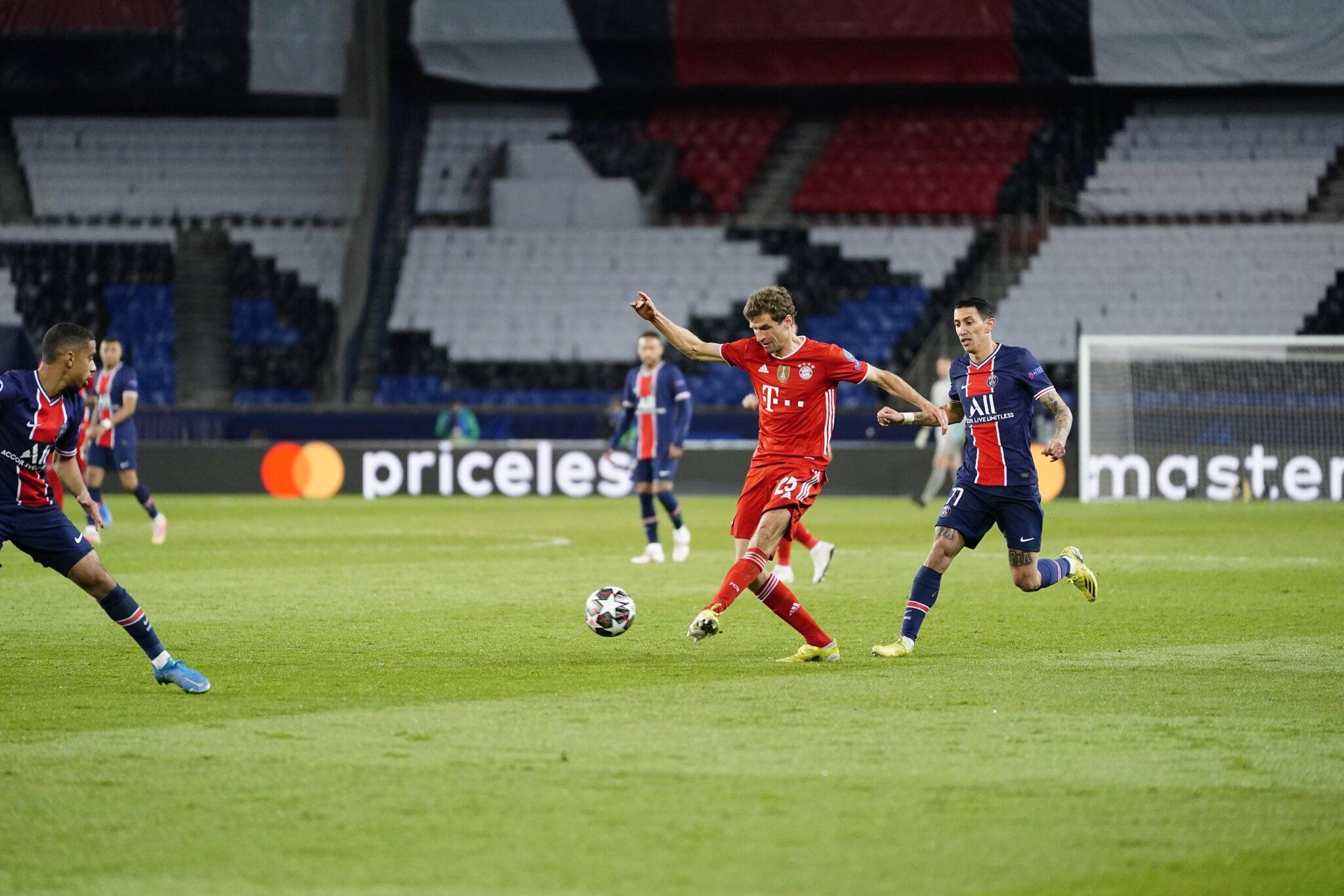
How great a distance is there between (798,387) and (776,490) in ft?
1.83

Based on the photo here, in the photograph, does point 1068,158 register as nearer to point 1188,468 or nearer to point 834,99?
point 834,99

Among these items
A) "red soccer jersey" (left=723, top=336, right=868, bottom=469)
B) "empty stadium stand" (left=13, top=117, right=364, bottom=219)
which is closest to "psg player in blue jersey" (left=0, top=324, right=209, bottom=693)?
"red soccer jersey" (left=723, top=336, right=868, bottom=469)

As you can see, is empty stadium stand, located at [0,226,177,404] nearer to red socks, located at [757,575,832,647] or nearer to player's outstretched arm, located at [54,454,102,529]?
player's outstretched arm, located at [54,454,102,529]

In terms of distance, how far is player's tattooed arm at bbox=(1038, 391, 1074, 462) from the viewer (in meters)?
Answer: 8.80

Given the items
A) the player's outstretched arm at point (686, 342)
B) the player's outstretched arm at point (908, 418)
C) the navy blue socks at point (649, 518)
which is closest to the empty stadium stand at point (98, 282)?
the navy blue socks at point (649, 518)

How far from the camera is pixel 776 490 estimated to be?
8664 mm

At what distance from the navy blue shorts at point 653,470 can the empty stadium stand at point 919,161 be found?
20822 millimetres

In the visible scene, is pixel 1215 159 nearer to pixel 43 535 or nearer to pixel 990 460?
pixel 990 460

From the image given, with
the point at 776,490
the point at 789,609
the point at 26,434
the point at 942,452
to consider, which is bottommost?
the point at 942,452

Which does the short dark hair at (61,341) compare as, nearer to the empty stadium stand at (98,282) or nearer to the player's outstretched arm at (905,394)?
the player's outstretched arm at (905,394)

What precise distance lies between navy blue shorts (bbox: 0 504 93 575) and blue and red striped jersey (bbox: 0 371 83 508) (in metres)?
0.06

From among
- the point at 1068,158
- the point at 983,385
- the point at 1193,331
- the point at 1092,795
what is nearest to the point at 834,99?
the point at 1068,158

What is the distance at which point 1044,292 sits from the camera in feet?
108

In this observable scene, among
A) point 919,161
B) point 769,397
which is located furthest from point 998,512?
point 919,161
